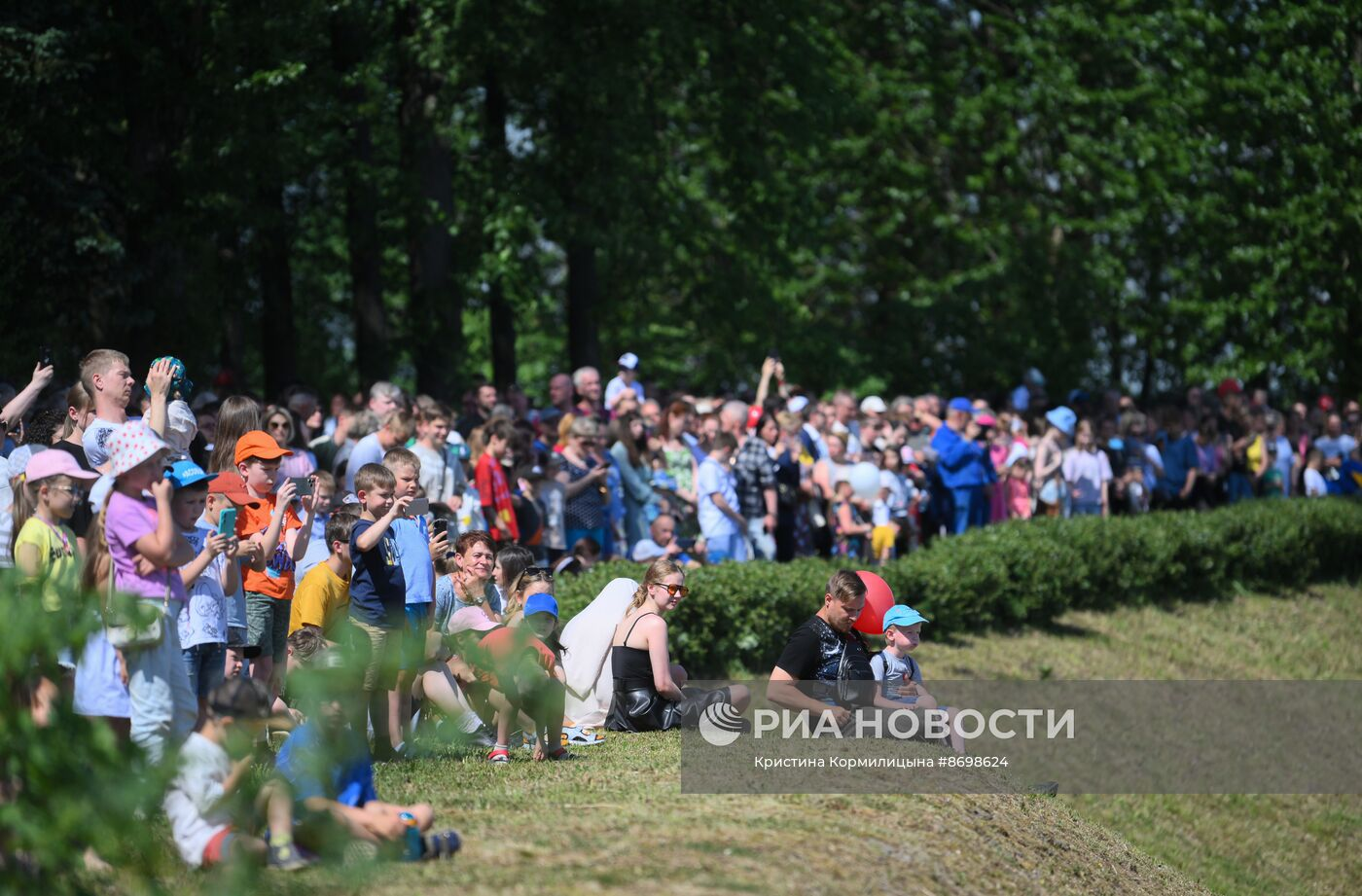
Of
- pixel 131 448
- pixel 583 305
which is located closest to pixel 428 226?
pixel 583 305

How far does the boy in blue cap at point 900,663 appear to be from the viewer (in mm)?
10422

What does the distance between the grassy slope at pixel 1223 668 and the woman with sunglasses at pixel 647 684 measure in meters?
4.55

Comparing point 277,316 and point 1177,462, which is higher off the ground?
point 277,316

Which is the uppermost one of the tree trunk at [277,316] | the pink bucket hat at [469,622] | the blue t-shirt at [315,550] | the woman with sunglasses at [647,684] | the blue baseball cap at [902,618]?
the tree trunk at [277,316]

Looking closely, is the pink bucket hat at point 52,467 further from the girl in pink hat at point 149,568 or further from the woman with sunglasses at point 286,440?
the woman with sunglasses at point 286,440

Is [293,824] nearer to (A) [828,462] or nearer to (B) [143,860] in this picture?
(B) [143,860]

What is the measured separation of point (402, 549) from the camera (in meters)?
9.70

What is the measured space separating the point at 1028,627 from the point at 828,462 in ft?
11.3

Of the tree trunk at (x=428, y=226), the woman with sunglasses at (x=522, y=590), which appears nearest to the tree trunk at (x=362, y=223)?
the tree trunk at (x=428, y=226)

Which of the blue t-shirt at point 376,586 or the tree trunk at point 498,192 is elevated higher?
the tree trunk at point 498,192

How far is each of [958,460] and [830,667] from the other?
9.05 m

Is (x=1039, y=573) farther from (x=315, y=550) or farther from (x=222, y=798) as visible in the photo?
(x=222, y=798)

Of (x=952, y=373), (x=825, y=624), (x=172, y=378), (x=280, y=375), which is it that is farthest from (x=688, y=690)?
(x=952, y=373)

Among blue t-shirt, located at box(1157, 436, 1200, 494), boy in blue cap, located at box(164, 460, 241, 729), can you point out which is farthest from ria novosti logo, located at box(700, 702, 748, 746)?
blue t-shirt, located at box(1157, 436, 1200, 494)
